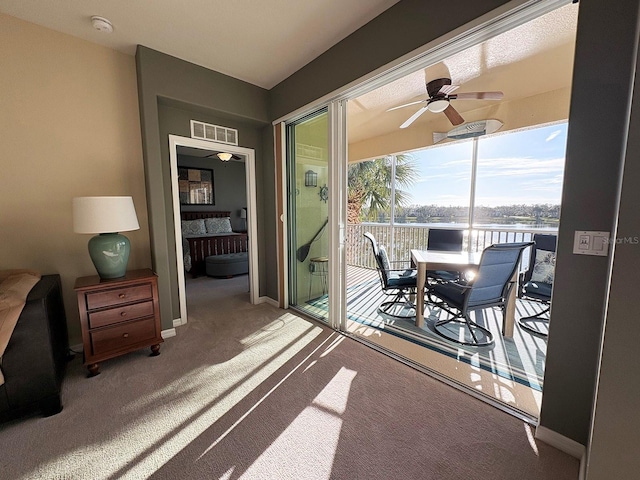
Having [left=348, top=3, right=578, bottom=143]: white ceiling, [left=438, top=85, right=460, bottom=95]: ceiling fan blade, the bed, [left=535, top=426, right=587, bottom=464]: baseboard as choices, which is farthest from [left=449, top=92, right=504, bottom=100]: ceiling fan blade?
the bed

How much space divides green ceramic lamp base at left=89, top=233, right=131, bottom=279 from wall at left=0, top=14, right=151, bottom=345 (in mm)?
481

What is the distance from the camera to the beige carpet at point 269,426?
1.29 meters

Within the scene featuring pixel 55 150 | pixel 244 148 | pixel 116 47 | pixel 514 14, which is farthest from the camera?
pixel 244 148

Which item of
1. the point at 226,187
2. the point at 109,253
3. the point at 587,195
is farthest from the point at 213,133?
the point at 226,187

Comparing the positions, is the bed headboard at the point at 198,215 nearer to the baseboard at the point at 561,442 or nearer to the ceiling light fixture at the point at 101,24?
the ceiling light fixture at the point at 101,24

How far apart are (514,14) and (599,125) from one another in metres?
0.82

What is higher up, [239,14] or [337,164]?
[239,14]

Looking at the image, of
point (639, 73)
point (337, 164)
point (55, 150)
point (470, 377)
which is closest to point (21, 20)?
point (55, 150)

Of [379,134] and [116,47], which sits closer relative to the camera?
[116,47]

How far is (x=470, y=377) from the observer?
1996mm

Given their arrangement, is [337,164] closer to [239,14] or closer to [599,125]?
[239,14]

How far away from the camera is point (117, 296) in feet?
7.04

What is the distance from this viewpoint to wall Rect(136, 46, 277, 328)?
8.16ft

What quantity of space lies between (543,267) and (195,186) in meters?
6.63
